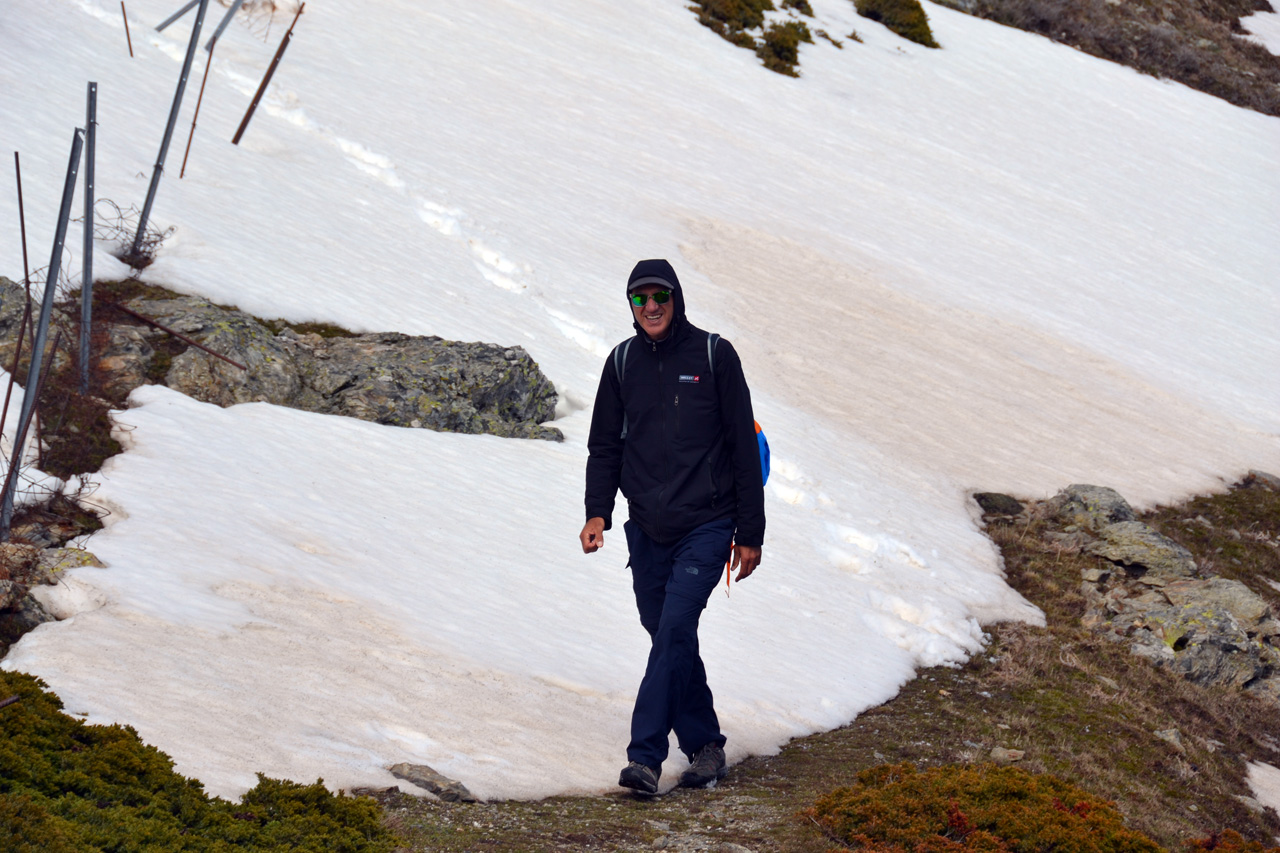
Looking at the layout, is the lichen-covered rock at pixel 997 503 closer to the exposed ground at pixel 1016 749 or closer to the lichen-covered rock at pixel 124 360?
the exposed ground at pixel 1016 749

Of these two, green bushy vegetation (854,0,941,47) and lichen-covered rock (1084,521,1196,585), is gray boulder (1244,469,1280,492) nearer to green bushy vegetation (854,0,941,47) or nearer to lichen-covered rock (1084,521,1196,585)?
lichen-covered rock (1084,521,1196,585)

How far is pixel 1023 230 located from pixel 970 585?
15.3 m

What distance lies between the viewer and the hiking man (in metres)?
5.40

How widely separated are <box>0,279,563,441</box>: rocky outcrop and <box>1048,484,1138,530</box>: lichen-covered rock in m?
6.80

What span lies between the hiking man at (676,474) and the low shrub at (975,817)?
984 millimetres

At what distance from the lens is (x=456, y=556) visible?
8.79 m

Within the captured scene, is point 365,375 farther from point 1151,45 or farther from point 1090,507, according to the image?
point 1151,45

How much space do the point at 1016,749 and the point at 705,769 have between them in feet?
10.2

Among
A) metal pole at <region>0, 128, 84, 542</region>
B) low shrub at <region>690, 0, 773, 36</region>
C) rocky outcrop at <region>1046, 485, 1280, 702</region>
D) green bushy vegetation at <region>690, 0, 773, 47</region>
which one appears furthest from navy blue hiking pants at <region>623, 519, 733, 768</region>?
low shrub at <region>690, 0, 773, 36</region>

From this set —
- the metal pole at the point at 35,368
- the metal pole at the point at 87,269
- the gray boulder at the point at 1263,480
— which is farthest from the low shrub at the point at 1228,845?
the gray boulder at the point at 1263,480

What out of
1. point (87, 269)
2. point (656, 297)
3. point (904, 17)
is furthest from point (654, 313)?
point (904, 17)

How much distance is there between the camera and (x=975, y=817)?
4988mm

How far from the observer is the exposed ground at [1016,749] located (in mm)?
4840

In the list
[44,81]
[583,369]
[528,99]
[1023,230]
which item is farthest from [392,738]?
[1023,230]
